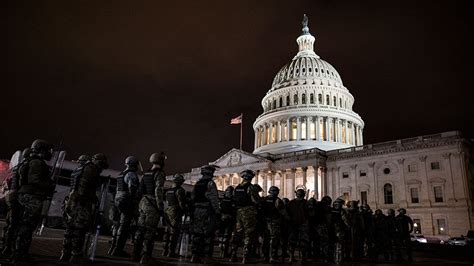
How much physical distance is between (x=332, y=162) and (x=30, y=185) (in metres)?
53.7

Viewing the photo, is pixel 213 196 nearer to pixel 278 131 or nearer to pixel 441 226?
pixel 441 226

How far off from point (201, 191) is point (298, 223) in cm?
408

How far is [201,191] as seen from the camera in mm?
9172

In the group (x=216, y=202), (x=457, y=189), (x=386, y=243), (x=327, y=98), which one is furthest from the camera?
(x=327, y=98)

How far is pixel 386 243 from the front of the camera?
15.4 metres

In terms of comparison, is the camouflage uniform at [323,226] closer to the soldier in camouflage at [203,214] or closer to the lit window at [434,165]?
the soldier in camouflage at [203,214]

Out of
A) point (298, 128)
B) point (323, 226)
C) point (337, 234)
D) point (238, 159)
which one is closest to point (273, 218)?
point (323, 226)

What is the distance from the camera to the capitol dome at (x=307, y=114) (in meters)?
70.5

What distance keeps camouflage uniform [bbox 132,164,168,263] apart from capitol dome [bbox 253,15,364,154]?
60569 mm

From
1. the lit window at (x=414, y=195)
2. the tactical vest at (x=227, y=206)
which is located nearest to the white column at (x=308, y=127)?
the lit window at (x=414, y=195)

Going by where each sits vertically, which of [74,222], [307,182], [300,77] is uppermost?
[300,77]

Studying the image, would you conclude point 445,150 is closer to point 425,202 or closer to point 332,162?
point 425,202

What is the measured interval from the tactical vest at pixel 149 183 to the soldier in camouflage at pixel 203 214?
3.97 feet

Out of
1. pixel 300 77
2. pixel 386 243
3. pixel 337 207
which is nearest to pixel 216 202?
pixel 337 207
